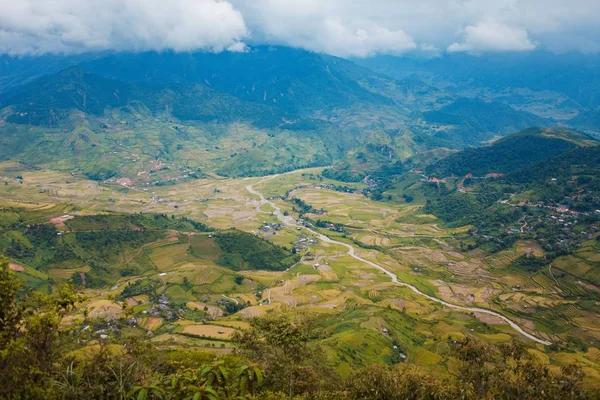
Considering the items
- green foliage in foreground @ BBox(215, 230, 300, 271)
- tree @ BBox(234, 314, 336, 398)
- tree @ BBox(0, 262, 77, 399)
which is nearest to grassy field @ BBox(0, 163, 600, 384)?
green foliage in foreground @ BBox(215, 230, 300, 271)

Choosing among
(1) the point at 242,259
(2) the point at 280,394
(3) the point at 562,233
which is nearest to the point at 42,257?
(1) the point at 242,259

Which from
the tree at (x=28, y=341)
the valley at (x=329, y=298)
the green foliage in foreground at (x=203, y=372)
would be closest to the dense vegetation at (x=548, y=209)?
the valley at (x=329, y=298)

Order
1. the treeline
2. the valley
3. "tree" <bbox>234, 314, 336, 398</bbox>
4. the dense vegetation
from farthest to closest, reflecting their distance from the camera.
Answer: the dense vegetation < the treeline < "tree" <bbox>234, 314, 336, 398</bbox> < the valley

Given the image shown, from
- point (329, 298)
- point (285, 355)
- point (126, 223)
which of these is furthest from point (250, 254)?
point (285, 355)

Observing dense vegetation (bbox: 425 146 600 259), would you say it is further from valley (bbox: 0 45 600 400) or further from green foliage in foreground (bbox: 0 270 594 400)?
green foliage in foreground (bbox: 0 270 594 400)

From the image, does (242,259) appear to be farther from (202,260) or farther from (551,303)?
(551,303)

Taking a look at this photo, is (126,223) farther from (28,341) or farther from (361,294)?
(28,341)
